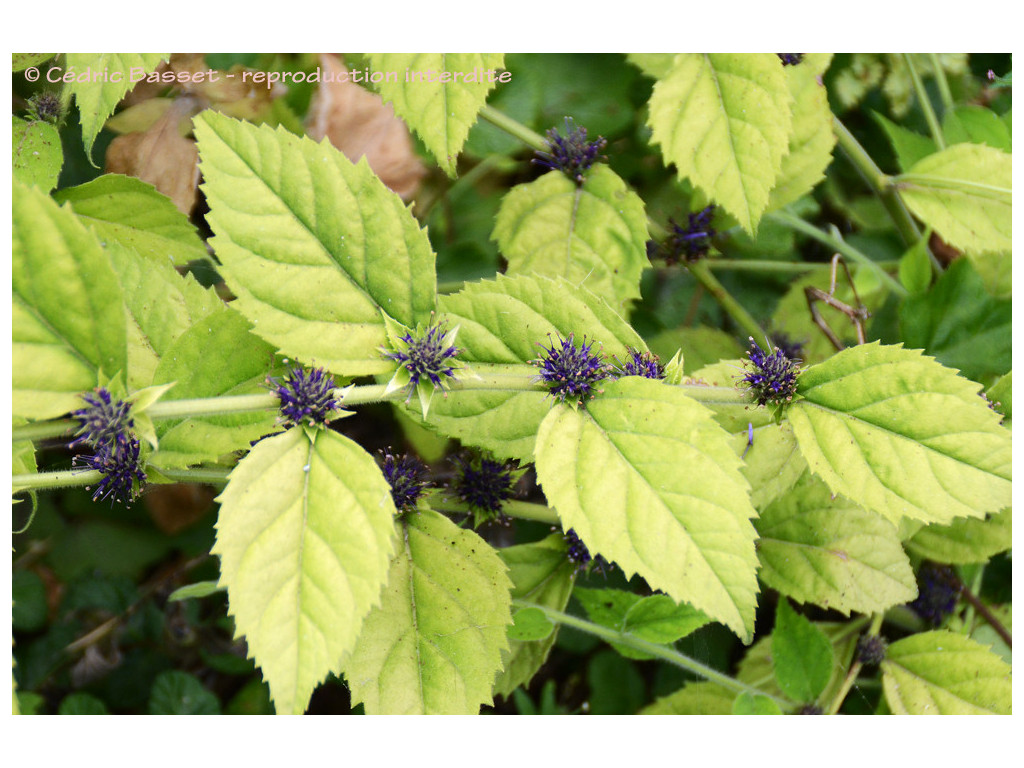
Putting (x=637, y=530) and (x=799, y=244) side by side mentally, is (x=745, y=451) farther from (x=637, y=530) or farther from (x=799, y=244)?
(x=799, y=244)

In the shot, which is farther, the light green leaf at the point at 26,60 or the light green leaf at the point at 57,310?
the light green leaf at the point at 26,60

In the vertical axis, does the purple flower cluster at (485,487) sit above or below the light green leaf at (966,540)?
above

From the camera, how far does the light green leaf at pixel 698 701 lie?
165 centimetres

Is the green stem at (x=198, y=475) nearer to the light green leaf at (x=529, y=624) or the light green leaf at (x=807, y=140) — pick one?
the light green leaf at (x=529, y=624)

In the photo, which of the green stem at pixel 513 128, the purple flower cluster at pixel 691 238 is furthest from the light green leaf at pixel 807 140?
the green stem at pixel 513 128

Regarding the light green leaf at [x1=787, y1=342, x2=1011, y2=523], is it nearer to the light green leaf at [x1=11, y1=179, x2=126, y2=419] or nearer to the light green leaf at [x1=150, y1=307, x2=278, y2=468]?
the light green leaf at [x1=150, y1=307, x2=278, y2=468]

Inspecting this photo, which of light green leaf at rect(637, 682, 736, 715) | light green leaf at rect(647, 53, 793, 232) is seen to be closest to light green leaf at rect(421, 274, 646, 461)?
light green leaf at rect(647, 53, 793, 232)

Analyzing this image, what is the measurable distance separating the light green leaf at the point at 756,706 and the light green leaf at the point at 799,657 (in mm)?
93

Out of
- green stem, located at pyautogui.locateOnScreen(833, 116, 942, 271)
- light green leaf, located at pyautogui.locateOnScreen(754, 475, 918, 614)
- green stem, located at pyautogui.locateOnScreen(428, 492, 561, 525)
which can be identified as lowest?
light green leaf, located at pyautogui.locateOnScreen(754, 475, 918, 614)

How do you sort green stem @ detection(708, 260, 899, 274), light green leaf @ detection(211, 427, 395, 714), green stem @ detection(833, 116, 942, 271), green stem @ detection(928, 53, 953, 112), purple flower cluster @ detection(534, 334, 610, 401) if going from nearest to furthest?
light green leaf @ detection(211, 427, 395, 714) < purple flower cluster @ detection(534, 334, 610, 401) < green stem @ detection(833, 116, 942, 271) < green stem @ detection(928, 53, 953, 112) < green stem @ detection(708, 260, 899, 274)

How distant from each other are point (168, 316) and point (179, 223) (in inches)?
14.9

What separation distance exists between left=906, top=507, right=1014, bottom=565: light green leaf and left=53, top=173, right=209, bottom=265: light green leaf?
1.72 meters

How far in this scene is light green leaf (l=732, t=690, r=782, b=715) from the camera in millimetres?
1472

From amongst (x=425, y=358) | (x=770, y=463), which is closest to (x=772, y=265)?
(x=770, y=463)
